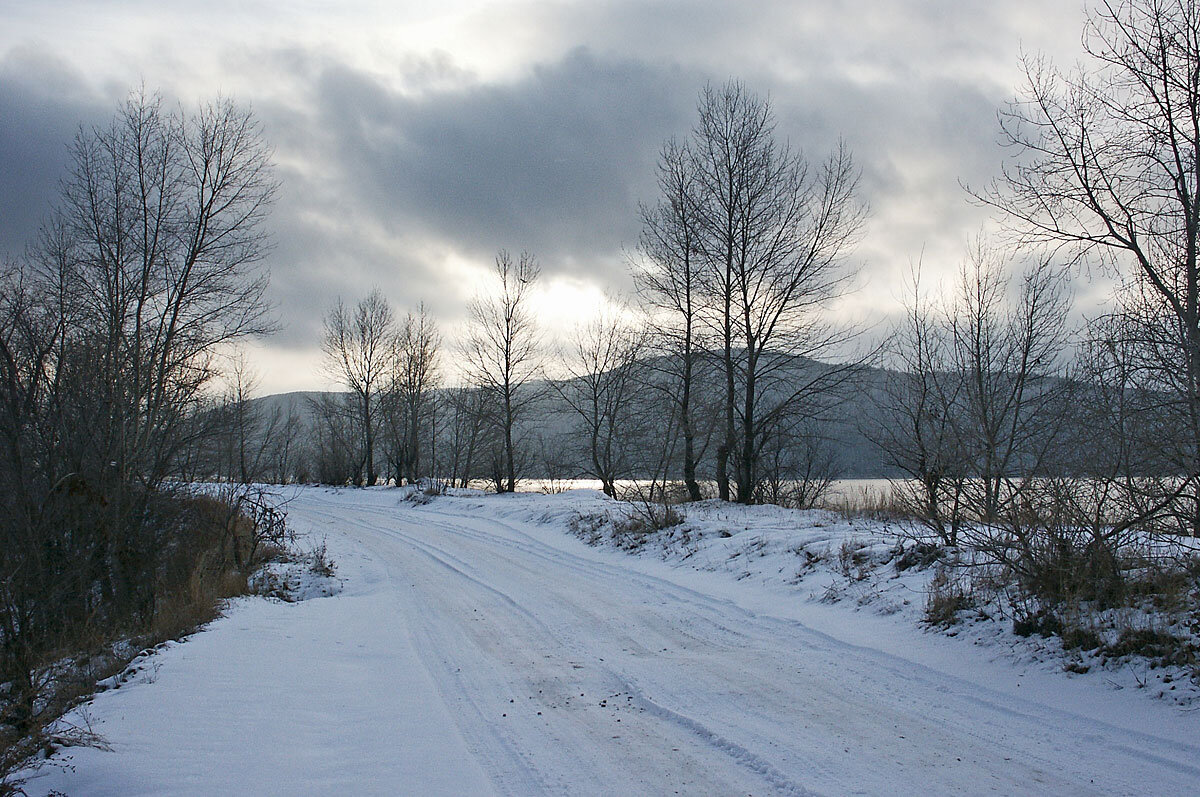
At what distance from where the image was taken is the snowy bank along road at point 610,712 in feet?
13.9

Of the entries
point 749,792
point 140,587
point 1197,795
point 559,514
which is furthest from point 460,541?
point 1197,795

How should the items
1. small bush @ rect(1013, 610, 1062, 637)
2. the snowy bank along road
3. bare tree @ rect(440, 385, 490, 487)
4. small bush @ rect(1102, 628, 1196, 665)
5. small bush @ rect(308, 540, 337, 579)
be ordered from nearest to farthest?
1. the snowy bank along road
2. small bush @ rect(1102, 628, 1196, 665)
3. small bush @ rect(1013, 610, 1062, 637)
4. small bush @ rect(308, 540, 337, 579)
5. bare tree @ rect(440, 385, 490, 487)

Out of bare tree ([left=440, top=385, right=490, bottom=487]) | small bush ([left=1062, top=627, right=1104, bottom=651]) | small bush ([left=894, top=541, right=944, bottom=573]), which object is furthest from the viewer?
bare tree ([left=440, top=385, right=490, bottom=487])

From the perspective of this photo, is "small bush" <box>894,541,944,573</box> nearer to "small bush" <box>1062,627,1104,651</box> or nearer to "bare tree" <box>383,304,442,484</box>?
"small bush" <box>1062,627,1104,651</box>

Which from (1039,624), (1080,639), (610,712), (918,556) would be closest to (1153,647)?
(1080,639)

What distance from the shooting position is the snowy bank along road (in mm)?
4234

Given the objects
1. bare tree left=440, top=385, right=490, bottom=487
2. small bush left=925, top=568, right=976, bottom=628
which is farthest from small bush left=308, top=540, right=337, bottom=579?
bare tree left=440, top=385, right=490, bottom=487

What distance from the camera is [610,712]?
5461mm

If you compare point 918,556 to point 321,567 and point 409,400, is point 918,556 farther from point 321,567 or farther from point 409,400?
point 409,400

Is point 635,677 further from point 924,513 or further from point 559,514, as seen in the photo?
point 559,514

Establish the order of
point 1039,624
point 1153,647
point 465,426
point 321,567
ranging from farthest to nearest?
point 465,426 → point 321,567 → point 1039,624 → point 1153,647

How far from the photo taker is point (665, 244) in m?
23.8

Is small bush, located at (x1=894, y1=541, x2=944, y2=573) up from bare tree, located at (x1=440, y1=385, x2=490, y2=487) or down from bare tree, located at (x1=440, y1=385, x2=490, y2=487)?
down

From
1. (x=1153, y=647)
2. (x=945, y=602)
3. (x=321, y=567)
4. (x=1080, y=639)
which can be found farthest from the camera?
(x=321, y=567)
